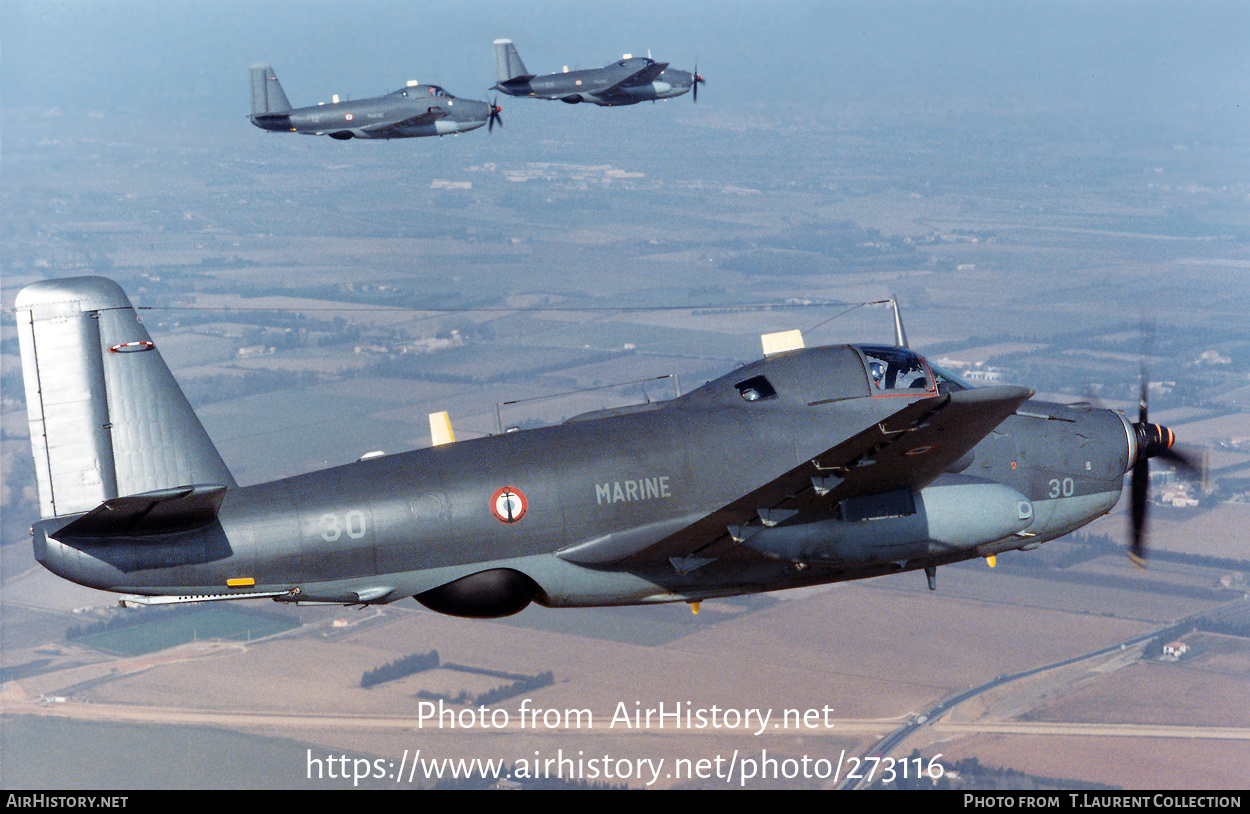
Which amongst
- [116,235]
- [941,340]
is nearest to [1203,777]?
[941,340]

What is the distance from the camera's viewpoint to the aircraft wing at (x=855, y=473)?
18.7 metres

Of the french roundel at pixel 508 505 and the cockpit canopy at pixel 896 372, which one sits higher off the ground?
the cockpit canopy at pixel 896 372

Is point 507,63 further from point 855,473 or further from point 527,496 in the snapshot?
point 855,473

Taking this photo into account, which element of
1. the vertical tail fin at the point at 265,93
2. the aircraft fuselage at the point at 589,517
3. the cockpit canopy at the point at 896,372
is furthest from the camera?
the vertical tail fin at the point at 265,93

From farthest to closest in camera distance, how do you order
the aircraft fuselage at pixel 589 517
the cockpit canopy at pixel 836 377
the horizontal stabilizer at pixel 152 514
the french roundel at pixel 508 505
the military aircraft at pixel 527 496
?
the cockpit canopy at pixel 836 377
the french roundel at pixel 508 505
the aircraft fuselage at pixel 589 517
the military aircraft at pixel 527 496
the horizontal stabilizer at pixel 152 514

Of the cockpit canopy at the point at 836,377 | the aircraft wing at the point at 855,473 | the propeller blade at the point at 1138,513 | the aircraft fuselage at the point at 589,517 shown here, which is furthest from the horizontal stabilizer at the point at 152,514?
the propeller blade at the point at 1138,513

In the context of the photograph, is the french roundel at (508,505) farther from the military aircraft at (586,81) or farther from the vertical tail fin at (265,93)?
the military aircraft at (586,81)

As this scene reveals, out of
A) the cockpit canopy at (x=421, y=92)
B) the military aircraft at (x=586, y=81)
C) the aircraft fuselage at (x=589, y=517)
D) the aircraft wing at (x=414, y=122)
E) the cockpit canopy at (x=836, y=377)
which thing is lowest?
the aircraft fuselage at (x=589, y=517)

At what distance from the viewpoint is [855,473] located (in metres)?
20.3

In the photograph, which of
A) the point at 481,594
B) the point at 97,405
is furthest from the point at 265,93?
the point at 481,594

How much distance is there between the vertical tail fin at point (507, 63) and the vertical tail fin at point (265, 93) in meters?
13.1

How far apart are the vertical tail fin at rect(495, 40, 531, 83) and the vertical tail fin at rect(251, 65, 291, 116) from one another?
13085 mm

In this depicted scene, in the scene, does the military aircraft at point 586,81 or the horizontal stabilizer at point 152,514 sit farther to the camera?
the military aircraft at point 586,81

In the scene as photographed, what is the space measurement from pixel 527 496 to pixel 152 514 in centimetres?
571
